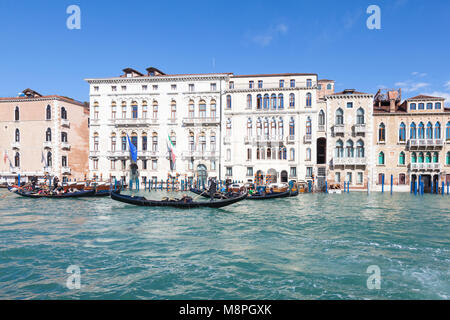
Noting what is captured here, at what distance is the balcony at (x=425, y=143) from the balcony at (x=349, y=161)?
457 centimetres

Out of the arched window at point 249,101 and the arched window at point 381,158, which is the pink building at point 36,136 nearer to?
the arched window at point 249,101

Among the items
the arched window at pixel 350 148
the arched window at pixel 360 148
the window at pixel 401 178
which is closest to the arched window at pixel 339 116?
the arched window at pixel 350 148

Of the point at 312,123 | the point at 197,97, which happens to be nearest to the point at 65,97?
the point at 197,97

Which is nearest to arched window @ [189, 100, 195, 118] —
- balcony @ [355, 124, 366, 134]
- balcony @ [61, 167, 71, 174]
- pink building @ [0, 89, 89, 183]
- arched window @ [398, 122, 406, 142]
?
pink building @ [0, 89, 89, 183]

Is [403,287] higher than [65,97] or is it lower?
lower

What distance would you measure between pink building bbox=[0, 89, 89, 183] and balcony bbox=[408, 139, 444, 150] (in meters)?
35.9

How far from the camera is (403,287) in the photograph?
20.5 feet

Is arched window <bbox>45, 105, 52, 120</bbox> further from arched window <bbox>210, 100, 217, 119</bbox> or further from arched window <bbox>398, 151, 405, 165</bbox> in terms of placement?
arched window <bbox>398, 151, 405, 165</bbox>

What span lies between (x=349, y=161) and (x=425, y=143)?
7.02m

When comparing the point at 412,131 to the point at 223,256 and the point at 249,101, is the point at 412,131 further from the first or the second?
the point at 223,256

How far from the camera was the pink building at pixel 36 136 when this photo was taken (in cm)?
3253

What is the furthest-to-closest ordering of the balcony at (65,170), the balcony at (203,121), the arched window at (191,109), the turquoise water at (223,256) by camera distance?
the balcony at (65,170)
the arched window at (191,109)
the balcony at (203,121)
the turquoise water at (223,256)
